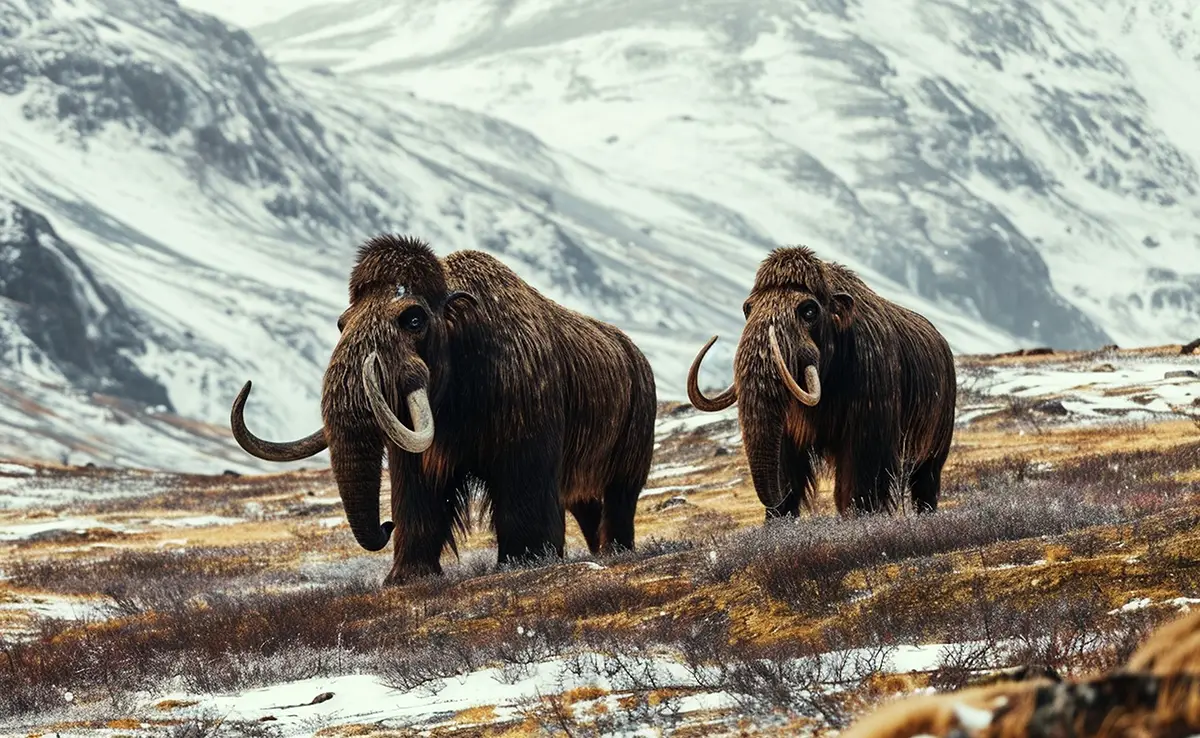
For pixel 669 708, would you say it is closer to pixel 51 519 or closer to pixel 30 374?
pixel 51 519

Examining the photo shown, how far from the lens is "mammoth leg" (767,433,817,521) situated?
1742 centimetres

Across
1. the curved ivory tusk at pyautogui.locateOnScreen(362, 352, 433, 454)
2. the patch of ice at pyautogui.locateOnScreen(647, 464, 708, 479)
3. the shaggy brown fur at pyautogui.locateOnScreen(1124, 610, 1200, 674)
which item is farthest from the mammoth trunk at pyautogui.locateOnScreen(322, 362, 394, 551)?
the patch of ice at pyautogui.locateOnScreen(647, 464, 708, 479)

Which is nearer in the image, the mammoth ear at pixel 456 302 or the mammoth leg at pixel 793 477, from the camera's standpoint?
the mammoth ear at pixel 456 302

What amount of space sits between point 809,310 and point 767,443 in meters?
1.37

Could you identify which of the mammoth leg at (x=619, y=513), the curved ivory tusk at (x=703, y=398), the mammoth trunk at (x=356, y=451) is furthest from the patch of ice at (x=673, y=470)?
the mammoth trunk at (x=356, y=451)

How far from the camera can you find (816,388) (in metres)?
17.1

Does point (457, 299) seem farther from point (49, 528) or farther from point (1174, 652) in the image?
point (49, 528)

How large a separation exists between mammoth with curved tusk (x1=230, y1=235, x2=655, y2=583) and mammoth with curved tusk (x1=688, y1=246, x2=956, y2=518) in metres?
1.84

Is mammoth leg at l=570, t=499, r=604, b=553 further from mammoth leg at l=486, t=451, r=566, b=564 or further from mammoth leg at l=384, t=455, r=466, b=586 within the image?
mammoth leg at l=384, t=455, r=466, b=586

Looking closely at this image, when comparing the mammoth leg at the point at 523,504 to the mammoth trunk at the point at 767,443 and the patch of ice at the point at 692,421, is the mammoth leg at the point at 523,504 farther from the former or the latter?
the patch of ice at the point at 692,421

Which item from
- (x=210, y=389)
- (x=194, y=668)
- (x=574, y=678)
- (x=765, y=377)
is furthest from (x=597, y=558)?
(x=210, y=389)

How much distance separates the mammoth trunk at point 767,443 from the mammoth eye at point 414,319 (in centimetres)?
327

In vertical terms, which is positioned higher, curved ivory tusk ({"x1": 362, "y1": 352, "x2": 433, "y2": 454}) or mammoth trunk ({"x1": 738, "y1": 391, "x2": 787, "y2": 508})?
curved ivory tusk ({"x1": 362, "y1": 352, "x2": 433, "y2": 454})

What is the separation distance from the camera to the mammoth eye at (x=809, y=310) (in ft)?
57.9
